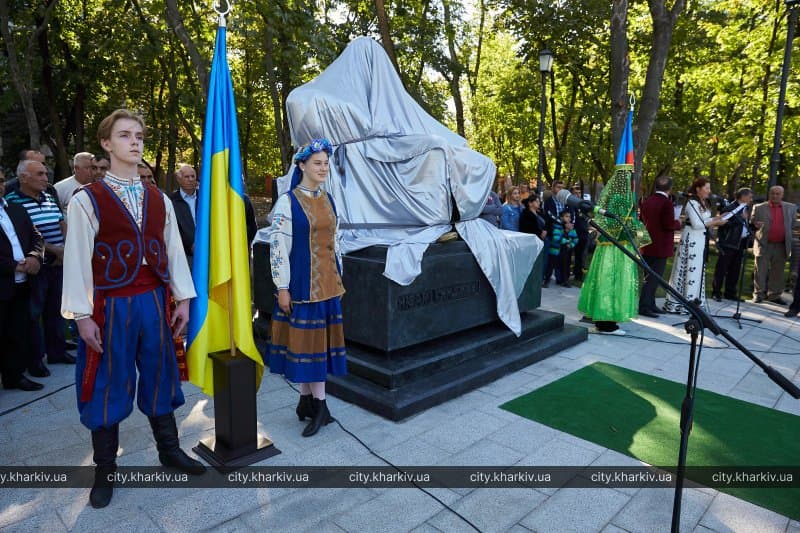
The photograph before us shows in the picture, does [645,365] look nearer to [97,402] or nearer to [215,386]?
[215,386]

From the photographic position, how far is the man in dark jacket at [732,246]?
8.92 meters

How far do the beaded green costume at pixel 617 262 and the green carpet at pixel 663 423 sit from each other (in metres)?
1.57

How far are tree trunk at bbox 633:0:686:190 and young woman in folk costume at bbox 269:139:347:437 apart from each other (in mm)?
8135

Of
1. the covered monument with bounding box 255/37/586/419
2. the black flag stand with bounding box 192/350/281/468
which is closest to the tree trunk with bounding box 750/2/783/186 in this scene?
the covered monument with bounding box 255/37/586/419

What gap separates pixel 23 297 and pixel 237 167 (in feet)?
9.23

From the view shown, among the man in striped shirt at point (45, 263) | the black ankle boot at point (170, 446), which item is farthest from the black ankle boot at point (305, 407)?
the man in striped shirt at point (45, 263)

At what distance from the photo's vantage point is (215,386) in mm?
3451

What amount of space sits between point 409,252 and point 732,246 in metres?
6.95

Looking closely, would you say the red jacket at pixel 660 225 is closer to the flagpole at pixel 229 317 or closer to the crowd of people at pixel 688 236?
the crowd of people at pixel 688 236

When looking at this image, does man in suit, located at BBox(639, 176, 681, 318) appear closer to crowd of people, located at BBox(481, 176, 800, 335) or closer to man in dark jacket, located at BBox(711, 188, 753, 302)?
crowd of people, located at BBox(481, 176, 800, 335)

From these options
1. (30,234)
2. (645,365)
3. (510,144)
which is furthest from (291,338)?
(510,144)

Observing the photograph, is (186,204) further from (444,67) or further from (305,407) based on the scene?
(444,67)

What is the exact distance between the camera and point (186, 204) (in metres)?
6.16

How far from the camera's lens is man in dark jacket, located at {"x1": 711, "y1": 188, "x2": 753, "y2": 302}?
8.92m
